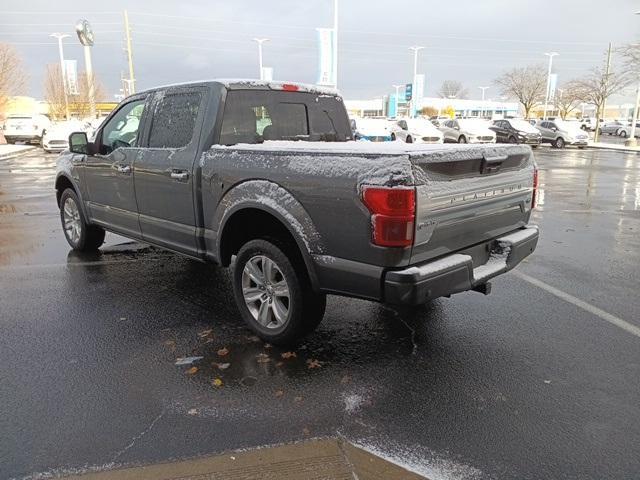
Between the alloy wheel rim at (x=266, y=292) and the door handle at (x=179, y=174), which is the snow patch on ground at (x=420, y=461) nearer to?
the alloy wheel rim at (x=266, y=292)

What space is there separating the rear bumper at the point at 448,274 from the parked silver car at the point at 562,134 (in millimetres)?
32462

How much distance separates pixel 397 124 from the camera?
3031 centimetres

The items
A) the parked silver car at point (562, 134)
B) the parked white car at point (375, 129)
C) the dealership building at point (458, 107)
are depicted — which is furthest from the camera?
the dealership building at point (458, 107)

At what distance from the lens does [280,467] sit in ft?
8.87

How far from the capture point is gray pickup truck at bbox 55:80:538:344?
3.27 meters

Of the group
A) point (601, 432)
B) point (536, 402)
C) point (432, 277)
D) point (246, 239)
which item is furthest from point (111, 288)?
point (601, 432)

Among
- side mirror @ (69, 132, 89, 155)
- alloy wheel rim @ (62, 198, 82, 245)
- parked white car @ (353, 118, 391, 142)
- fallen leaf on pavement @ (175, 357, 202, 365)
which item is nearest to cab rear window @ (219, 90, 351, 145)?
fallen leaf on pavement @ (175, 357, 202, 365)

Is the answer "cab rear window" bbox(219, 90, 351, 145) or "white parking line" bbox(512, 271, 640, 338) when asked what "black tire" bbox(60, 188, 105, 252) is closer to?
"cab rear window" bbox(219, 90, 351, 145)

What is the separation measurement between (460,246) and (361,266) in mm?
781

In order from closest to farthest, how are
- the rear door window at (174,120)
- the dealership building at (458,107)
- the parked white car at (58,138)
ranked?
the rear door window at (174,120)
the parked white car at (58,138)
the dealership building at (458,107)

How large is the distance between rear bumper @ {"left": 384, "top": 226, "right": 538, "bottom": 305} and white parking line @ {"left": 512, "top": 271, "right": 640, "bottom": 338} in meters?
1.15

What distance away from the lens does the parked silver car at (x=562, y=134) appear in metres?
32.9

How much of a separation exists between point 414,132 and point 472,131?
4093mm

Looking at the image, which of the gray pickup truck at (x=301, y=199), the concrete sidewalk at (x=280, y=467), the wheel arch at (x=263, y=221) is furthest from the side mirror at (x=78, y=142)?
the concrete sidewalk at (x=280, y=467)
